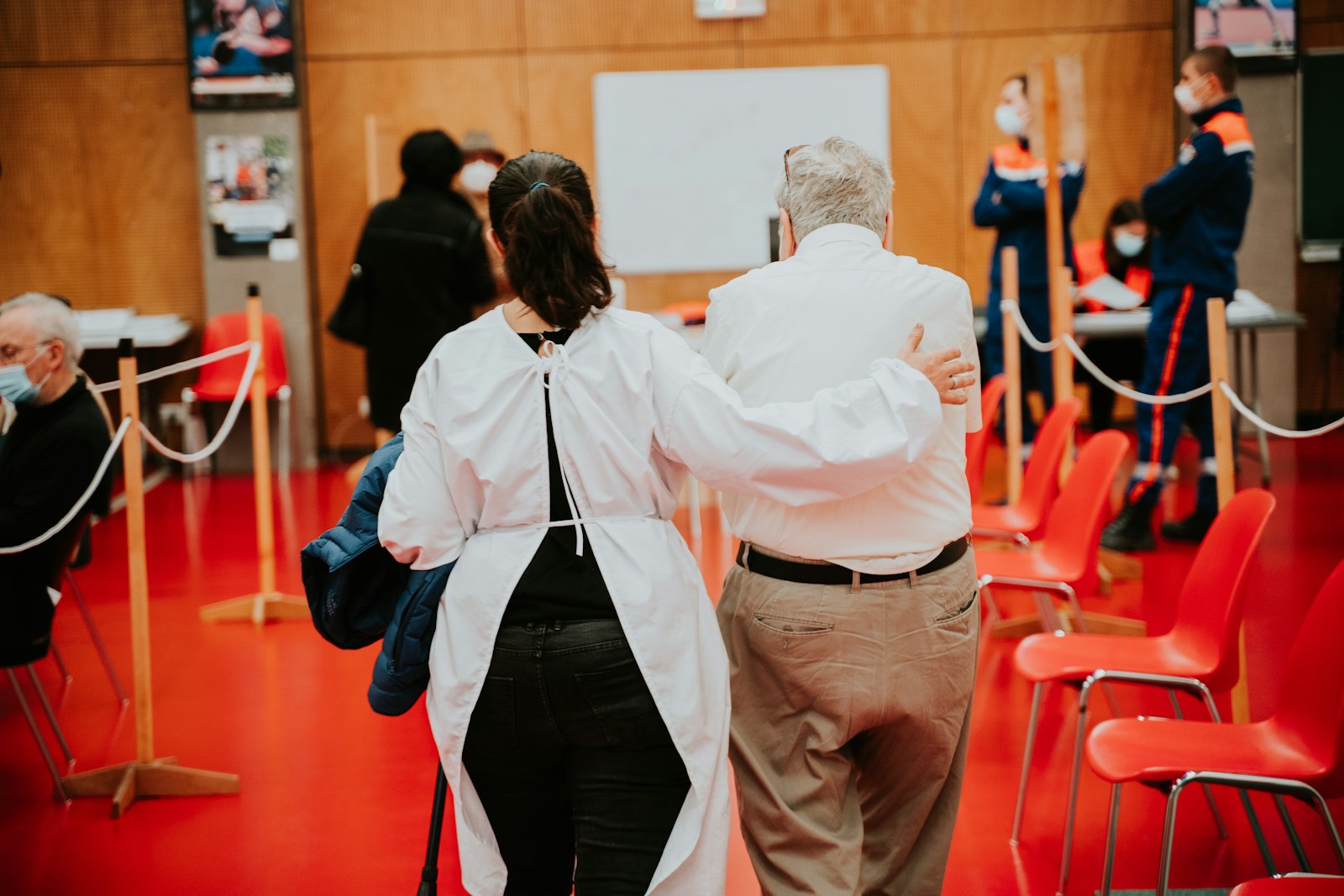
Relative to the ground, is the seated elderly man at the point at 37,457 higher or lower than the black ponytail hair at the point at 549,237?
lower

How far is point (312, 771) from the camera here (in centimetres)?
350

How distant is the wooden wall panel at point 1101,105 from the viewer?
27.5ft

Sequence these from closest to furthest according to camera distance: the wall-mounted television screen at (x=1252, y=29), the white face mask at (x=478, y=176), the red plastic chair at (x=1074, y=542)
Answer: the red plastic chair at (x=1074, y=542) → the white face mask at (x=478, y=176) → the wall-mounted television screen at (x=1252, y=29)

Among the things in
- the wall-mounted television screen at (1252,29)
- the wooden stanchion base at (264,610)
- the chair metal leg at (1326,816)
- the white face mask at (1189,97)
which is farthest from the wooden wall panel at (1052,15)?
the chair metal leg at (1326,816)

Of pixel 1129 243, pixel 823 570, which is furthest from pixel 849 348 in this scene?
pixel 1129 243

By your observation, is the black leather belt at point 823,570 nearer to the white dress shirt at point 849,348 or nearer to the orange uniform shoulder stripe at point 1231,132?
the white dress shirt at point 849,348

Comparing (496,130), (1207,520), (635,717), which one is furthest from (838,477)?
(496,130)

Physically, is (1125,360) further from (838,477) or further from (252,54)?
(838,477)

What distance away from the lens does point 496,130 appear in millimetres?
8453

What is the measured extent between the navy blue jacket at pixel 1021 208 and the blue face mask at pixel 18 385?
427 centimetres

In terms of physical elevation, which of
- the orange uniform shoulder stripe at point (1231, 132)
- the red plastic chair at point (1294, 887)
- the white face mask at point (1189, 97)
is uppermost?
the white face mask at point (1189, 97)

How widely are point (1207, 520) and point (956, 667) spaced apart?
13.4ft

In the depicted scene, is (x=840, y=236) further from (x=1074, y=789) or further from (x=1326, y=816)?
(x=1074, y=789)

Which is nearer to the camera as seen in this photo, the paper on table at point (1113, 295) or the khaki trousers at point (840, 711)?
the khaki trousers at point (840, 711)
